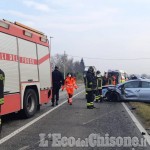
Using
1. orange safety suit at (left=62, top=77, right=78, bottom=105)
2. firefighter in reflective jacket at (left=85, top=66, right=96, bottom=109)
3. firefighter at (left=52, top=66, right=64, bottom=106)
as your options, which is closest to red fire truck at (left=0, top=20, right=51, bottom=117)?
firefighter in reflective jacket at (left=85, top=66, right=96, bottom=109)

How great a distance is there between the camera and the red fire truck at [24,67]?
927 centimetres

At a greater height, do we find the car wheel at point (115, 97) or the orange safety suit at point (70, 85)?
the orange safety suit at point (70, 85)

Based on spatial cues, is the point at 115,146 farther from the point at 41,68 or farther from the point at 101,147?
the point at 41,68

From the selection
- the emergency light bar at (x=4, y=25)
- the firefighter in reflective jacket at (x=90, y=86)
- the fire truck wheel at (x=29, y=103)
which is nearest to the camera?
the emergency light bar at (x=4, y=25)

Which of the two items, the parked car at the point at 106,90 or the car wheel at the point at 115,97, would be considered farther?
the parked car at the point at 106,90

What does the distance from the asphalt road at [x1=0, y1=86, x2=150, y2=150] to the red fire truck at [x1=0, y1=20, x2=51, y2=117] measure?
649 millimetres

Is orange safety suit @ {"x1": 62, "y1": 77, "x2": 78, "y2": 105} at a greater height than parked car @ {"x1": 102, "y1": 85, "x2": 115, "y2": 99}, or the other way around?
orange safety suit @ {"x1": 62, "y1": 77, "x2": 78, "y2": 105}

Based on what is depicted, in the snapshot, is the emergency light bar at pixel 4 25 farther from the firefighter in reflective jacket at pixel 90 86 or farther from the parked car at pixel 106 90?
the parked car at pixel 106 90

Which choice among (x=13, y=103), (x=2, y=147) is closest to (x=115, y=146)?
(x=2, y=147)

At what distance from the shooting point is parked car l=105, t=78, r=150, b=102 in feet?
55.0

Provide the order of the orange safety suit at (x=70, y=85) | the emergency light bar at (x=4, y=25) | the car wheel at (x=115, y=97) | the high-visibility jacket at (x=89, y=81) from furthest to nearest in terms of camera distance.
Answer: the car wheel at (x=115, y=97) → the orange safety suit at (x=70, y=85) → the high-visibility jacket at (x=89, y=81) → the emergency light bar at (x=4, y=25)

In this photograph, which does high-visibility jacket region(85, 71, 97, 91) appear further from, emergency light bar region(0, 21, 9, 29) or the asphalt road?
emergency light bar region(0, 21, 9, 29)

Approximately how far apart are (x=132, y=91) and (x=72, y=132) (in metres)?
9.16

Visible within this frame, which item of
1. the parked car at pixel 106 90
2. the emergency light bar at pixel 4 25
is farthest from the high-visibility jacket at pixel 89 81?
the emergency light bar at pixel 4 25
